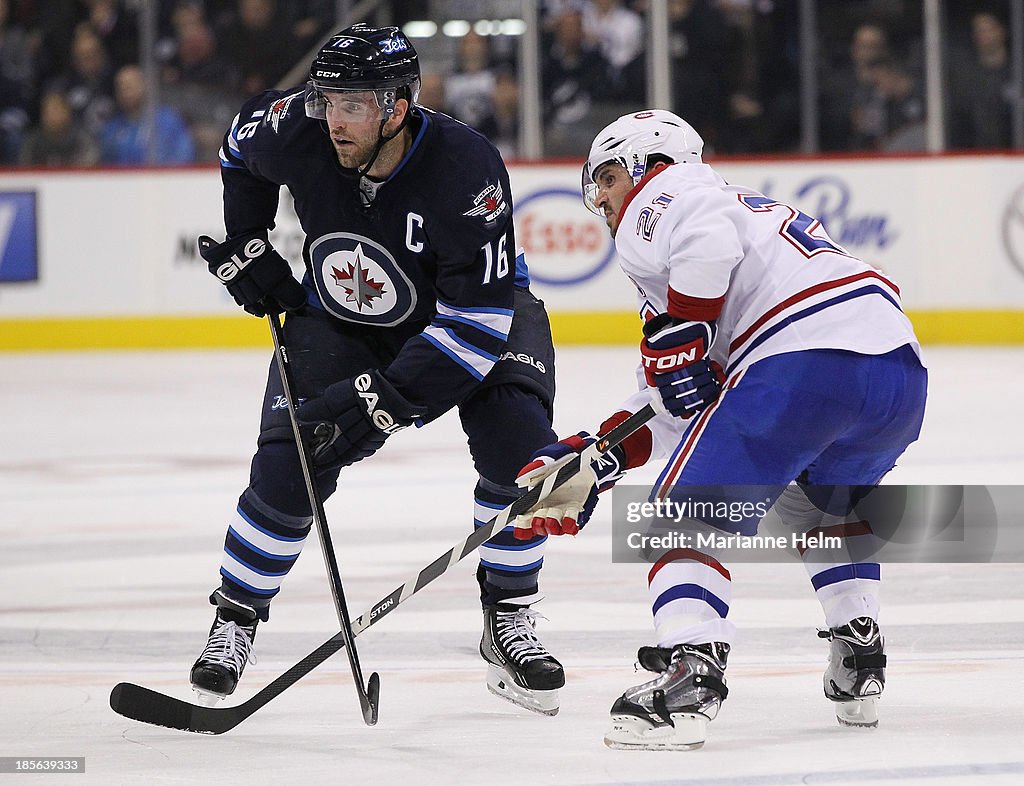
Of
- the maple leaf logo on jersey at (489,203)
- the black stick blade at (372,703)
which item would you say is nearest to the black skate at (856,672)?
the black stick blade at (372,703)

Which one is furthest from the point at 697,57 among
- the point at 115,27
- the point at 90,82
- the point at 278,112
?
the point at 278,112

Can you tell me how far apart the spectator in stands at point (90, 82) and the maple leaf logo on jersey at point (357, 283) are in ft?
23.1

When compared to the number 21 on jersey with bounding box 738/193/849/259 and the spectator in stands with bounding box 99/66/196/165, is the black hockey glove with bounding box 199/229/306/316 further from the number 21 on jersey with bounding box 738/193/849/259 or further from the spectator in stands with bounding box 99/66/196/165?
the spectator in stands with bounding box 99/66/196/165

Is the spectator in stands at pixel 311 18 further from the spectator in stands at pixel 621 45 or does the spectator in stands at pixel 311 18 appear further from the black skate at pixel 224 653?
the black skate at pixel 224 653

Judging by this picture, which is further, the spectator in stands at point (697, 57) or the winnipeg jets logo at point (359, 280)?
the spectator in stands at point (697, 57)

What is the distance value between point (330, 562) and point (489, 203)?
2.17 feet

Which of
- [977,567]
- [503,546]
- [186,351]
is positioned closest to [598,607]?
[503,546]

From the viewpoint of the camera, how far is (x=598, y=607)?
371cm

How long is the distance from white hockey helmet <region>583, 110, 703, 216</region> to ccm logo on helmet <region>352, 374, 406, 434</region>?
51 centimetres

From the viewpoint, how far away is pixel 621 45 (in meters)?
9.59

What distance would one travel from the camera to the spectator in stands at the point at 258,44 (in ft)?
32.2

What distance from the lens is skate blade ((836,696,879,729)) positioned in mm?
2734

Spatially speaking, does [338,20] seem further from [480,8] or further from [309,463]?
[309,463]

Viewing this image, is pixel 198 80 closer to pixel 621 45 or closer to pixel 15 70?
pixel 15 70
